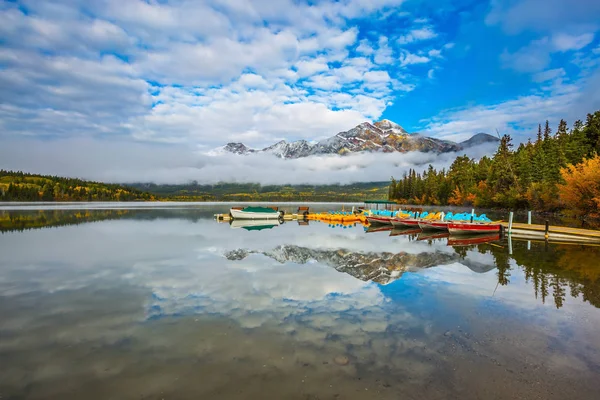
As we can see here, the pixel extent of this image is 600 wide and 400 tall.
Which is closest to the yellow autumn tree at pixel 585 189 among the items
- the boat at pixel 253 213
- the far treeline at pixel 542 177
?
the far treeline at pixel 542 177

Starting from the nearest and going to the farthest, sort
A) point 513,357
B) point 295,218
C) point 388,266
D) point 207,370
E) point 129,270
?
point 207,370 < point 513,357 < point 129,270 < point 388,266 < point 295,218

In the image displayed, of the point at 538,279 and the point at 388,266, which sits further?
the point at 388,266

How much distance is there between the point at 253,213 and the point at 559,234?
54.5 meters

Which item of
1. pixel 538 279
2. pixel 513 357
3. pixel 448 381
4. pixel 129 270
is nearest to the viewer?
pixel 448 381

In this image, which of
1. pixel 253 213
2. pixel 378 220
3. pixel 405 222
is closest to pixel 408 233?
pixel 405 222

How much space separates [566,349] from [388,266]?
1307cm

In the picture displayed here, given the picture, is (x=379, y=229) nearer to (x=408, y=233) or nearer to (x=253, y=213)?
(x=408, y=233)

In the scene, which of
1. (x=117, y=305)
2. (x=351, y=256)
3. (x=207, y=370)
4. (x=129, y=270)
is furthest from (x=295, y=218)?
(x=207, y=370)

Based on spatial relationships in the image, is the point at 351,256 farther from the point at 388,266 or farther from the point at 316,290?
the point at 316,290

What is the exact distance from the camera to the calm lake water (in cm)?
771

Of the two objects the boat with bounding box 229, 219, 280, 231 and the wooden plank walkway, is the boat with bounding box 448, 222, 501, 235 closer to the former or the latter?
the wooden plank walkway

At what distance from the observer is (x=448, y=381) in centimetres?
787

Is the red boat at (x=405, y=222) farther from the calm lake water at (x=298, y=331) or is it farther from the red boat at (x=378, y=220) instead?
the calm lake water at (x=298, y=331)

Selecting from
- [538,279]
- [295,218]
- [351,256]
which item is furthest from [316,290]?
[295,218]
